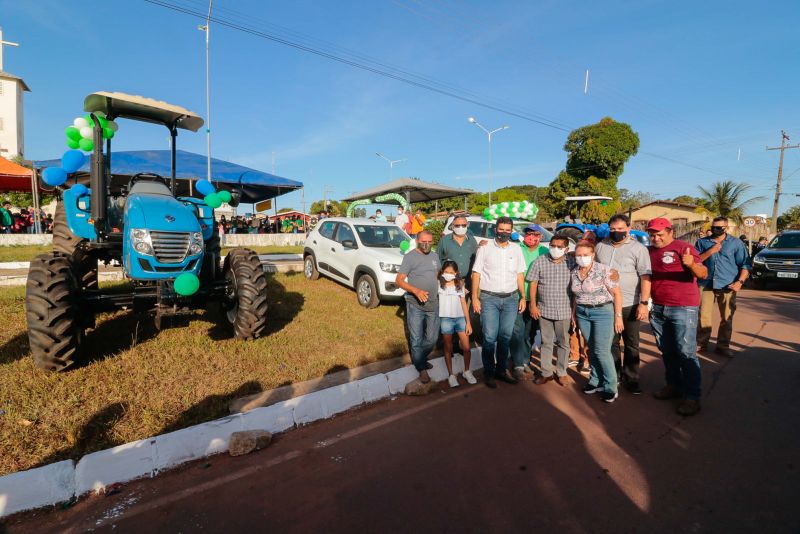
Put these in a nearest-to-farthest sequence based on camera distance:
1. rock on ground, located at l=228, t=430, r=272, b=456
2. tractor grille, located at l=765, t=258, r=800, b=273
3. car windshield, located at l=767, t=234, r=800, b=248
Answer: rock on ground, located at l=228, t=430, r=272, b=456 < tractor grille, located at l=765, t=258, r=800, b=273 < car windshield, located at l=767, t=234, r=800, b=248

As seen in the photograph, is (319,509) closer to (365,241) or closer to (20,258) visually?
(365,241)

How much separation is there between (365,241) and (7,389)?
5.98 meters

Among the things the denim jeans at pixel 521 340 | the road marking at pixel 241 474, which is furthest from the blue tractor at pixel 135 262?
the denim jeans at pixel 521 340

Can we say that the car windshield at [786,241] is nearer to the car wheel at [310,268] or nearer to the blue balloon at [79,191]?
the car wheel at [310,268]

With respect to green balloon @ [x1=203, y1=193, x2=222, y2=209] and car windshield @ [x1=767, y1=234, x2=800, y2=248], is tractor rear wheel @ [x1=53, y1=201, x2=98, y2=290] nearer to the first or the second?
green balloon @ [x1=203, y1=193, x2=222, y2=209]

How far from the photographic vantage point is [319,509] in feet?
8.90

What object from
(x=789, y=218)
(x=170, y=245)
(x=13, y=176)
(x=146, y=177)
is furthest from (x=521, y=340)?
(x=789, y=218)

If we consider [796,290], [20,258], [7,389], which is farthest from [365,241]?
[796,290]

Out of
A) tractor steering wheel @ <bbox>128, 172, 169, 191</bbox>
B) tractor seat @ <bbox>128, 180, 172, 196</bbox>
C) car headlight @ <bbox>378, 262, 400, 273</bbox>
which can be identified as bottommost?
car headlight @ <bbox>378, 262, 400, 273</bbox>

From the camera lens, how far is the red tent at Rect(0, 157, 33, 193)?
1617cm

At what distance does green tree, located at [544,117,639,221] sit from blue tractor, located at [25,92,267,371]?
30.4m

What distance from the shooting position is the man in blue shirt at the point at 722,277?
19.5 ft

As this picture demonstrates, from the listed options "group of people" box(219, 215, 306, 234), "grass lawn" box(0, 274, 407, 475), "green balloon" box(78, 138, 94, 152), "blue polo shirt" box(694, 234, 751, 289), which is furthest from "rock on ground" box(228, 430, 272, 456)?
"group of people" box(219, 215, 306, 234)

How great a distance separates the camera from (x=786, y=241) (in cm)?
1354
